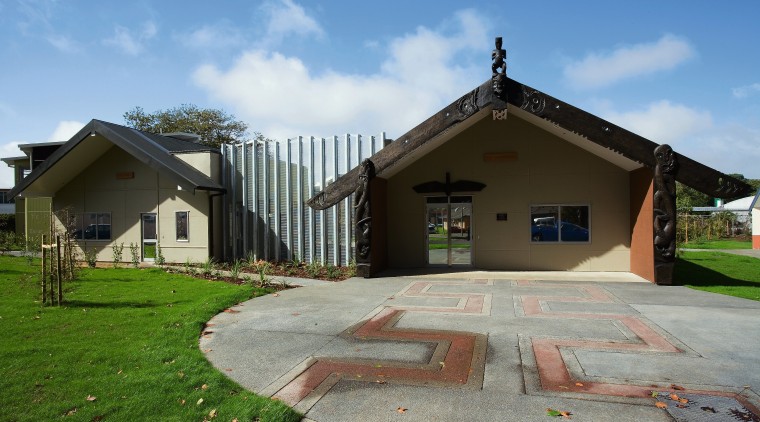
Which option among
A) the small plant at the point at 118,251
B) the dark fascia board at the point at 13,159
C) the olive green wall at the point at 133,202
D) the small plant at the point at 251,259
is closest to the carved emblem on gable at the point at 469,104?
the small plant at the point at 251,259

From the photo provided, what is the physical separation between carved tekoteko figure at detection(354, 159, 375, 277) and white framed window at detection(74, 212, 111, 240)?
1114cm

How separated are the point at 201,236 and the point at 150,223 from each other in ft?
7.93

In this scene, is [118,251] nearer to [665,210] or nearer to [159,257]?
[159,257]

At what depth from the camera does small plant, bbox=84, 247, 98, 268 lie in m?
16.1

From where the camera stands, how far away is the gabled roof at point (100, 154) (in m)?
16.0

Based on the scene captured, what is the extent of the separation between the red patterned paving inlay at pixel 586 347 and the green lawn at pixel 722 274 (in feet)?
10.5

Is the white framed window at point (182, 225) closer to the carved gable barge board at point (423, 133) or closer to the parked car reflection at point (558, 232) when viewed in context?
the carved gable barge board at point (423, 133)

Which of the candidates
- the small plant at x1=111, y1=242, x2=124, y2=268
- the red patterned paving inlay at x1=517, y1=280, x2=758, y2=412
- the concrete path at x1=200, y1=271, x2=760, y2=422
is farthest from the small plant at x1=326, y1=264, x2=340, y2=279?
the small plant at x1=111, y1=242, x2=124, y2=268

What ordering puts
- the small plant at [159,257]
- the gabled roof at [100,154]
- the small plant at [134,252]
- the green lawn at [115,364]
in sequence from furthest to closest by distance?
the small plant at [134,252]
the small plant at [159,257]
the gabled roof at [100,154]
the green lawn at [115,364]

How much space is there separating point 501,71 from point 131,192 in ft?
46.8

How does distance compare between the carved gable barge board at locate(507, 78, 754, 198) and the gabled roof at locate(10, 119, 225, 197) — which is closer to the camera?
the carved gable barge board at locate(507, 78, 754, 198)

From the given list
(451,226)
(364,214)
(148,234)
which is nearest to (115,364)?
(364,214)

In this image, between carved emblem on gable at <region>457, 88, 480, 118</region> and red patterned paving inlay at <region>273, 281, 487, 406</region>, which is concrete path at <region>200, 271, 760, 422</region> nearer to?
red patterned paving inlay at <region>273, 281, 487, 406</region>

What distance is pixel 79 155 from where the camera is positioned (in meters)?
17.4
